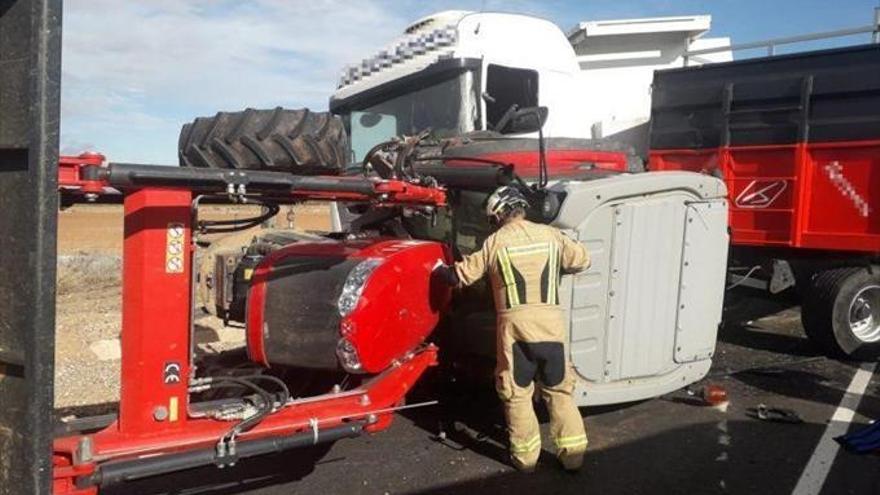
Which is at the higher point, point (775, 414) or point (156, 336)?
point (156, 336)

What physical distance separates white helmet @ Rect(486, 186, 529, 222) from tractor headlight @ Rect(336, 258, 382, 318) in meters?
0.81

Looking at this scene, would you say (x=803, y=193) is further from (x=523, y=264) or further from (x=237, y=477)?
(x=237, y=477)

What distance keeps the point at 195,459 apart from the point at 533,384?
2048 mm

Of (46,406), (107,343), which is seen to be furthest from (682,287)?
(107,343)

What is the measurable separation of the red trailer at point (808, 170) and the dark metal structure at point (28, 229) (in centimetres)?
595

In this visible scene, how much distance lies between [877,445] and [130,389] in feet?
11.6

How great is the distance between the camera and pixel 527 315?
14.5ft

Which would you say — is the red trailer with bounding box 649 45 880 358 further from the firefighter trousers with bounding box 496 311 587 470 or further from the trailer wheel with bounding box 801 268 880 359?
the firefighter trousers with bounding box 496 311 587 470

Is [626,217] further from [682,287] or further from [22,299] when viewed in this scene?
[22,299]

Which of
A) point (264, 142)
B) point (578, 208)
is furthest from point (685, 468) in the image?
point (264, 142)

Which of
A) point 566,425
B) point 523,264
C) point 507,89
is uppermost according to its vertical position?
point 507,89

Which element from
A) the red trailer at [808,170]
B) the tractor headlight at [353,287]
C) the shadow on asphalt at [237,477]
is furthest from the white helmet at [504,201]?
the red trailer at [808,170]

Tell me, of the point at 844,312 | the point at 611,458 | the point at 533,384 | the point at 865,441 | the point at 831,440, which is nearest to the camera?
the point at 865,441

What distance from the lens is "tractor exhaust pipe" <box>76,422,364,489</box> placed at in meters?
3.10
